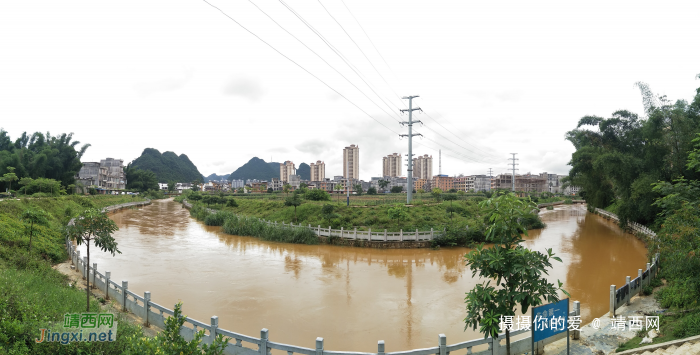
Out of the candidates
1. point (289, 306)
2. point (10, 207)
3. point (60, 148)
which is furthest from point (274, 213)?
point (60, 148)

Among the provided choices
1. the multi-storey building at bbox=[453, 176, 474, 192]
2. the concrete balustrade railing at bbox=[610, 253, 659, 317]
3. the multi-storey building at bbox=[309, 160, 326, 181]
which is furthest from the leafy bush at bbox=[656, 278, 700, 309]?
the multi-storey building at bbox=[309, 160, 326, 181]

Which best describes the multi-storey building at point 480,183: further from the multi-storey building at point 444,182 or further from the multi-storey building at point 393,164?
the multi-storey building at point 393,164

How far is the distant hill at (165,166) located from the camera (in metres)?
128

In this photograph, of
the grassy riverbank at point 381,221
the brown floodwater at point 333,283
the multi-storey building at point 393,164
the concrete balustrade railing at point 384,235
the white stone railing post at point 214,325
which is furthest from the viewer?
the multi-storey building at point 393,164

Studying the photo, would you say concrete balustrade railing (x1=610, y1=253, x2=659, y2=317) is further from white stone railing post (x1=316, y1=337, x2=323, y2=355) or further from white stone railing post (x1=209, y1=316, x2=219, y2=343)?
white stone railing post (x1=209, y1=316, x2=219, y2=343)

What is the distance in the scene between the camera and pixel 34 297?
6.64 meters

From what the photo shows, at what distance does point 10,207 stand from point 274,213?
16432 mm

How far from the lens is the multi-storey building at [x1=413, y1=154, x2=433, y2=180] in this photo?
423ft

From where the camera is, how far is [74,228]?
7.92 meters

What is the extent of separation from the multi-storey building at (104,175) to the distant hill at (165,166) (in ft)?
127

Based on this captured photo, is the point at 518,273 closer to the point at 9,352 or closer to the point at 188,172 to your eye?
the point at 9,352

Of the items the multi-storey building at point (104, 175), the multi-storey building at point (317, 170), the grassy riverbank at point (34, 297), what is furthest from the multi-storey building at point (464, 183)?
the grassy riverbank at point (34, 297)

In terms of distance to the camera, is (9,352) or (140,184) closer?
(9,352)

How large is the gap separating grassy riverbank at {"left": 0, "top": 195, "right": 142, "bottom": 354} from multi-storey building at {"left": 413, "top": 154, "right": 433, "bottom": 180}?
12048 centimetres
